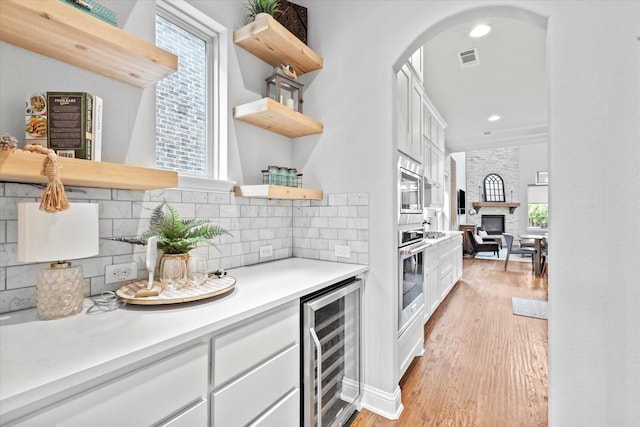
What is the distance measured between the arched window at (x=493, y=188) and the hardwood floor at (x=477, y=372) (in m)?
8.48

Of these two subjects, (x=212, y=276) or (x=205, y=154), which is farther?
(x=205, y=154)

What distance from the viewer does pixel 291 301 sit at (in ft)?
4.31

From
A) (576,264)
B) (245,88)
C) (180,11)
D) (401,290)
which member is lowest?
(401,290)

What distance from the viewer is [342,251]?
2.07m

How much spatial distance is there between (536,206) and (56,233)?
519 inches

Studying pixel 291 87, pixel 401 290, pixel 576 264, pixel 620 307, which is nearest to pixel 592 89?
pixel 576 264

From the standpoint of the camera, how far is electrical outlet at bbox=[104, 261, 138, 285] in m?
1.26

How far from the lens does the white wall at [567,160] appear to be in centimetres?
123

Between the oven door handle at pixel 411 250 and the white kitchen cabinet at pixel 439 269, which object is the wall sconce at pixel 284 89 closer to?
the oven door handle at pixel 411 250

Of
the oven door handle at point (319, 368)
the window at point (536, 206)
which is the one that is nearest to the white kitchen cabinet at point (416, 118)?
the oven door handle at point (319, 368)

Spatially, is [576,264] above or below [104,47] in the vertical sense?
below

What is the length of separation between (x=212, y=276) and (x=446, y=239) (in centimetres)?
332

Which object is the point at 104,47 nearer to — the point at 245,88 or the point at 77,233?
the point at 77,233

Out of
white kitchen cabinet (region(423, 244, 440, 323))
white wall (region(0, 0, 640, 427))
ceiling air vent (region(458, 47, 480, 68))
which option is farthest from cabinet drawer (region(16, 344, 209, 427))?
ceiling air vent (region(458, 47, 480, 68))
